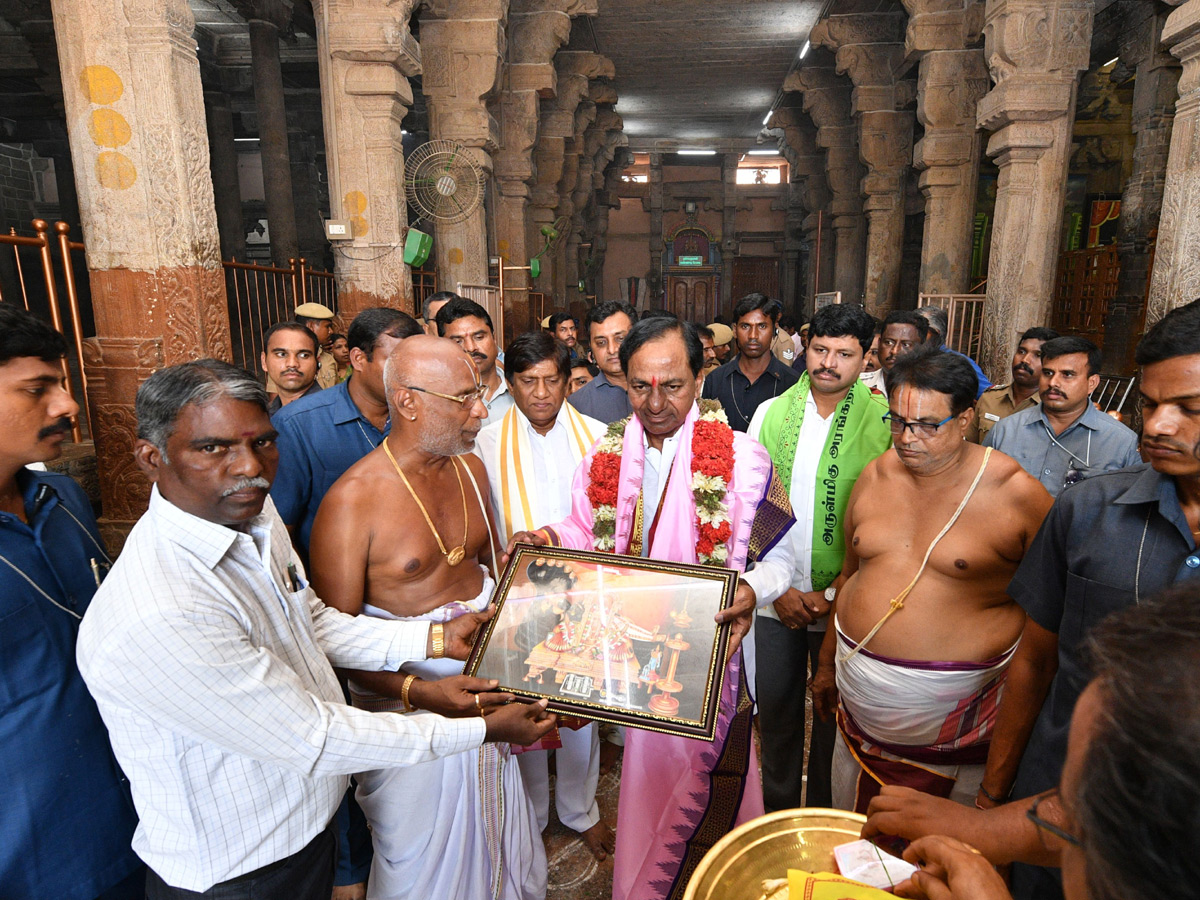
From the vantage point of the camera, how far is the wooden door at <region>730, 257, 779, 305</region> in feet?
87.4

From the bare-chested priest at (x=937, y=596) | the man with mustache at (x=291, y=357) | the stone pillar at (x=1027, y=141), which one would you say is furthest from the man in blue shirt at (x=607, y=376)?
the stone pillar at (x=1027, y=141)

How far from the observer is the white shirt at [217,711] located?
1284 millimetres

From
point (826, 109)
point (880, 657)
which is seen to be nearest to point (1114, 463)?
point (880, 657)

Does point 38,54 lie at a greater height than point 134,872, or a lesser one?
greater

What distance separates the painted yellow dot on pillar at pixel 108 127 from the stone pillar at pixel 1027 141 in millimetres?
7708

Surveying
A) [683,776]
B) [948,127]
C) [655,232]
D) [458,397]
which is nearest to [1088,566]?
[683,776]

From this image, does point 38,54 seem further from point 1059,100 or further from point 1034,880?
point 1034,880

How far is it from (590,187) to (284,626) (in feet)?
56.4

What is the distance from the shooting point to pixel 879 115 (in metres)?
11.6

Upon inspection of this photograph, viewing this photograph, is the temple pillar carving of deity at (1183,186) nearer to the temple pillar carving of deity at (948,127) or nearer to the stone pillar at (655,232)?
the temple pillar carving of deity at (948,127)

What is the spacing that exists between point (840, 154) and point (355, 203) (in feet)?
37.5

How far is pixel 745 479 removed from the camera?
242 cm

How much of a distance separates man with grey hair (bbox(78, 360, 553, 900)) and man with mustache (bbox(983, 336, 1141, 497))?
11.1 ft

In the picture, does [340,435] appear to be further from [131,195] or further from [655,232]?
[655,232]
